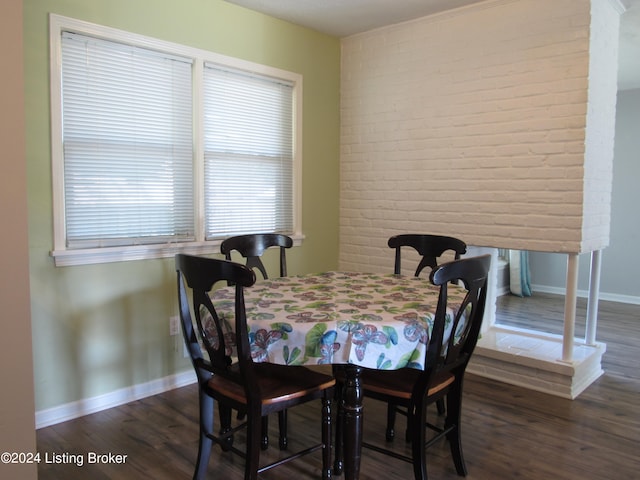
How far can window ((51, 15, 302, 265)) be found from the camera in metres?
2.59

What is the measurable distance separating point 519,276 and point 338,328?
4755mm

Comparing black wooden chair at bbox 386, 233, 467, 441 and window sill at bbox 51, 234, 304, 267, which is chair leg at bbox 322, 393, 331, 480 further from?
window sill at bbox 51, 234, 304, 267

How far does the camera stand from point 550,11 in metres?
2.94

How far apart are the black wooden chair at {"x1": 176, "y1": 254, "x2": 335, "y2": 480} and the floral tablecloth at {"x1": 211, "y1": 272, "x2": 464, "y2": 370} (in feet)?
0.23

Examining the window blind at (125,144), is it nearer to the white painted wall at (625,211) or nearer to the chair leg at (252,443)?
the chair leg at (252,443)

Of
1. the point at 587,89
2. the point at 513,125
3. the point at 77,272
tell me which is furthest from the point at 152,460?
the point at 587,89

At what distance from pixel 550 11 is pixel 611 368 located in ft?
7.80

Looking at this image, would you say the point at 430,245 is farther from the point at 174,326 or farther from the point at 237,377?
the point at 174,326

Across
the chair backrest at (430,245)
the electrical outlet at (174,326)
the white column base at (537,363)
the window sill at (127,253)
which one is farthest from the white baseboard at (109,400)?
the white column base at (537,363)

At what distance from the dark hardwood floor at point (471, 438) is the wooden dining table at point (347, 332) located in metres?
0.54

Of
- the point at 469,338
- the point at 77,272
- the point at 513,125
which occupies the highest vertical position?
the point at 513,125

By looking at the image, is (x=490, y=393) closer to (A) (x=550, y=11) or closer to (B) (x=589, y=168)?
(B) (x=589, y=168)

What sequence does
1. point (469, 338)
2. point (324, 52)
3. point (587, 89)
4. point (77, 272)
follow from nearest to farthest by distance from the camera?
point (469, 338)
point (77, 272)
point (587, 89)
point (324, 52)

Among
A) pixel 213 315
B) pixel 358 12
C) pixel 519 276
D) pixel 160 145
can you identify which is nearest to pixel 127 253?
pixel 160 145
